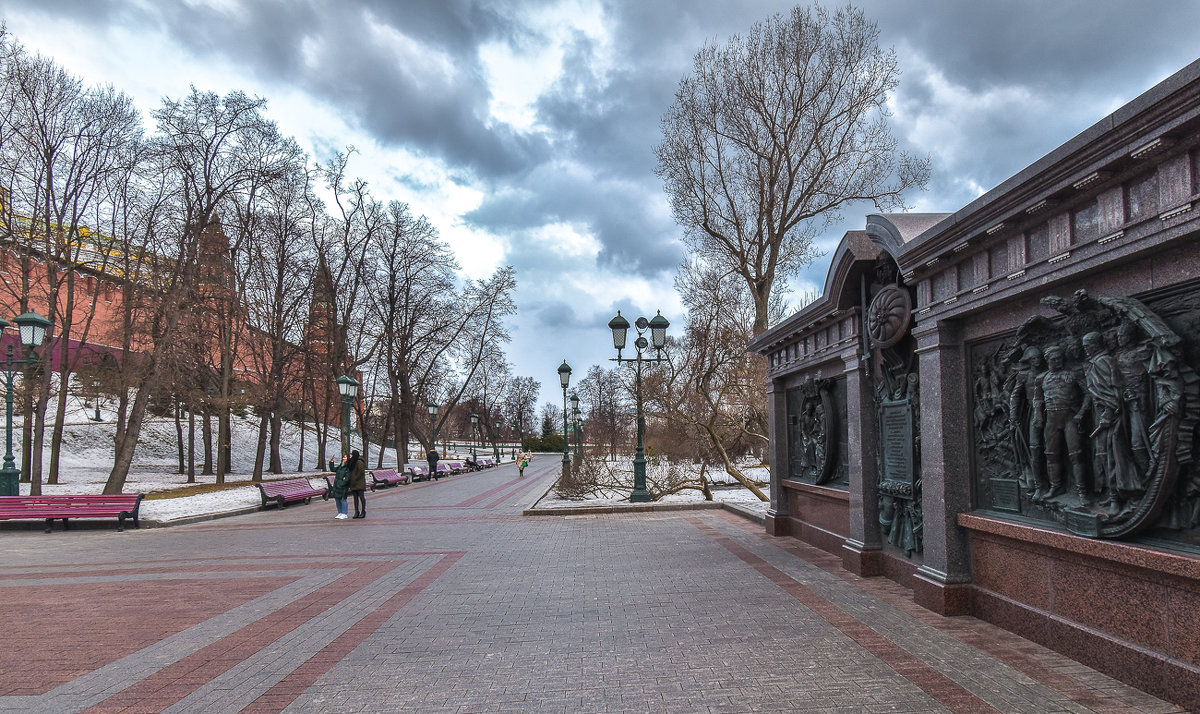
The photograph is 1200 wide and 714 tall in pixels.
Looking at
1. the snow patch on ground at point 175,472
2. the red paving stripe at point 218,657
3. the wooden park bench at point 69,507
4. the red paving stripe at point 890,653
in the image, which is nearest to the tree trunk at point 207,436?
the snow patch on ground at point 175,472

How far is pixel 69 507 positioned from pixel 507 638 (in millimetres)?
13118

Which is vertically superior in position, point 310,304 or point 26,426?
point 310,304

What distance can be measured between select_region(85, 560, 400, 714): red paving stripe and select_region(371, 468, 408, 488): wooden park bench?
19708 millimetres

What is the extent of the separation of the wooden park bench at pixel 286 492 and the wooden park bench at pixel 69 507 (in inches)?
172

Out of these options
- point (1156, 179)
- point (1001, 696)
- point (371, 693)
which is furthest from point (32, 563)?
point (1156, 179)

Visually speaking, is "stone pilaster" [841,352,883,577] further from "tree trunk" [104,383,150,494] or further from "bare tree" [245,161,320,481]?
"bare tree" [245,161,320,481]

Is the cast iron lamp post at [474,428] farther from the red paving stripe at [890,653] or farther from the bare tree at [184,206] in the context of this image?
the red paving stripe at [890,653]

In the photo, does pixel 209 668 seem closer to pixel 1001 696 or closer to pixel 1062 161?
pixel 1001 696

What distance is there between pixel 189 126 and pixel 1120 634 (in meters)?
25.2

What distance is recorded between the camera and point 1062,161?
4.54 meters

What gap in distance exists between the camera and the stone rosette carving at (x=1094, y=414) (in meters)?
3.99

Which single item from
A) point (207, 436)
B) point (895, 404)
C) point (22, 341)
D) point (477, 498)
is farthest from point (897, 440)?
point (207, 436)

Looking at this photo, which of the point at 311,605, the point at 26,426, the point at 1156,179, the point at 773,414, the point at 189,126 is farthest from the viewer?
the point at 26,426

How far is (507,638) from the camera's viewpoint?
5766mm
